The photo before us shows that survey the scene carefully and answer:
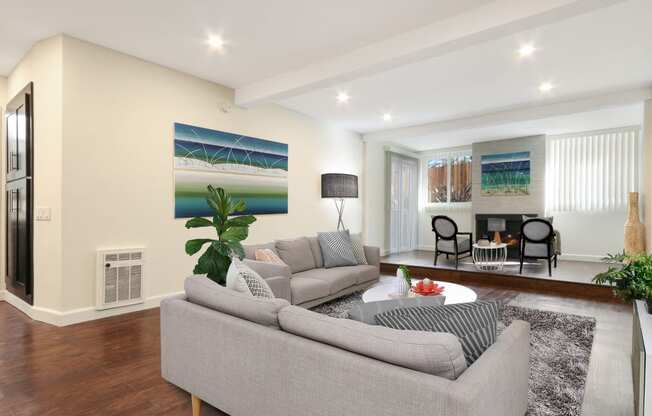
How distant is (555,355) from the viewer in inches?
104

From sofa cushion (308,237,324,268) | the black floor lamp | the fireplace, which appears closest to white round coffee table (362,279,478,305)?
sofa cushion (308,237,324,268)

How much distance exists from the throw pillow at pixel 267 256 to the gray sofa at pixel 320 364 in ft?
5.13

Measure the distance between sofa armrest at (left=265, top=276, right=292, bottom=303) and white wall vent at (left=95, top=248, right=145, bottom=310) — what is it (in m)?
1.60

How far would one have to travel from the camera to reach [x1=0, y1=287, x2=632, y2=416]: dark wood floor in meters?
1.95

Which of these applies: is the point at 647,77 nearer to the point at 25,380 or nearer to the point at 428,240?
the point at 428,240

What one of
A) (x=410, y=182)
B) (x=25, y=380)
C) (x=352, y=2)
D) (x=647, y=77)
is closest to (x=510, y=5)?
(x=352, y=2)

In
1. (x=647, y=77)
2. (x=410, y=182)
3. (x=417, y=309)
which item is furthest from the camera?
(x=410, y=182)

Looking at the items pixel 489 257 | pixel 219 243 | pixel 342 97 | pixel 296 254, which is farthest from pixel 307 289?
pixel 489 257

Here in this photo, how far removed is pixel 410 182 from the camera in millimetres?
8523

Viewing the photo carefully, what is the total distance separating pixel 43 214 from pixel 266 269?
2.28 m

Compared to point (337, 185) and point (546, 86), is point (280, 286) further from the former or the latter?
point (546, 86)

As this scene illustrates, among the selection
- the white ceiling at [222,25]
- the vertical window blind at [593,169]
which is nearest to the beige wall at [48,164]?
the white ceiling at [222,25]

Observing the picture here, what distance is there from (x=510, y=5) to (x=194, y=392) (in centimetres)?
333

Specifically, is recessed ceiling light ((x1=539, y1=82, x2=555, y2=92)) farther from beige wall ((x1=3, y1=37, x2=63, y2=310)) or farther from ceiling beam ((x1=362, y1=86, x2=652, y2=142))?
beige wall ((x1=3, y1=37, x2=63, y2=310))
